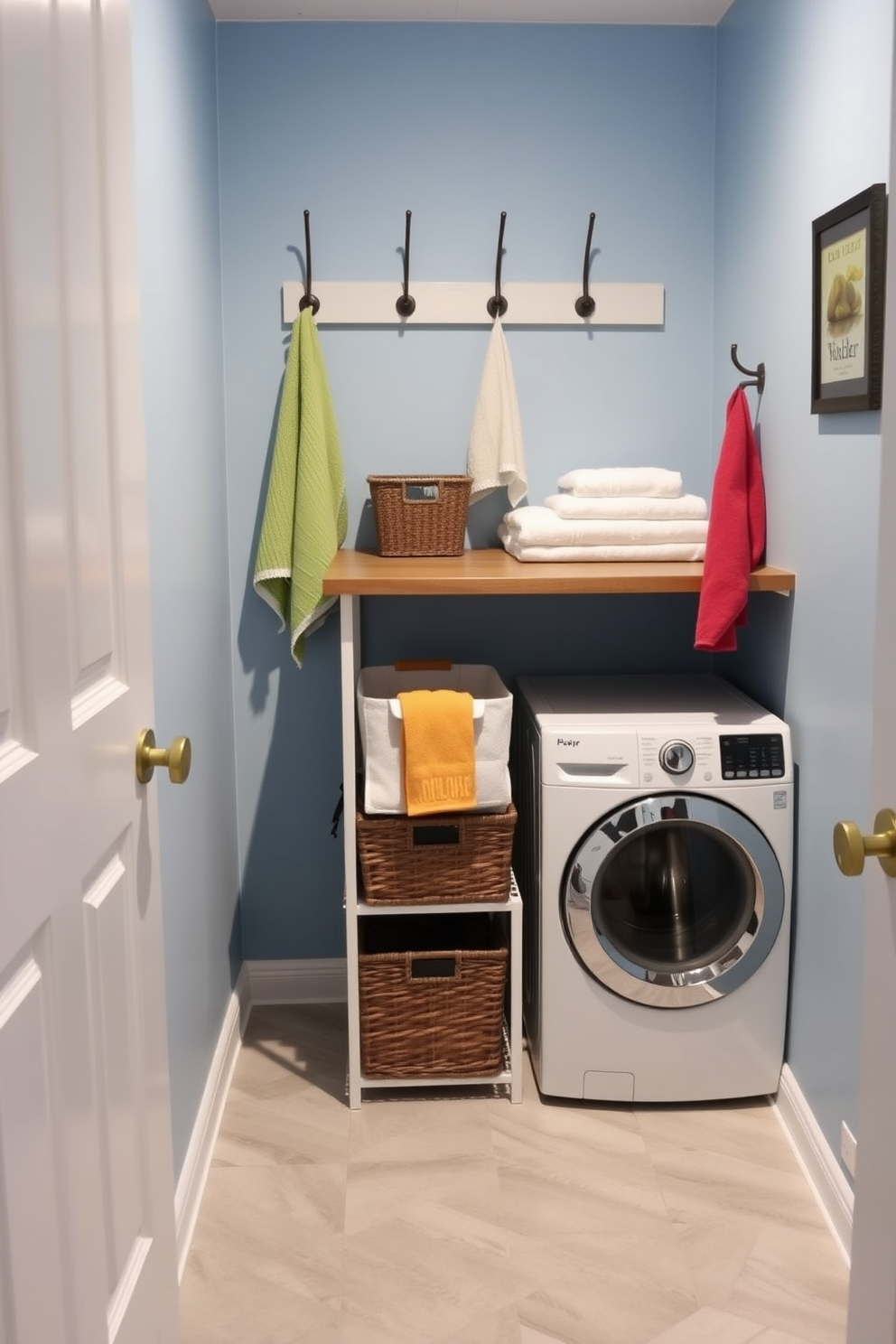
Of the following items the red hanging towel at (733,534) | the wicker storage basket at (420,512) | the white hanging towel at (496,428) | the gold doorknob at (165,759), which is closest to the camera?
the gold doorknob at (165,759)

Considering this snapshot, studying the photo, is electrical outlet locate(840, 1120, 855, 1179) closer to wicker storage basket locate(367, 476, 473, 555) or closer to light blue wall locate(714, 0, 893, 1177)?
light blue wall locate(714, 0, 893, 1177)

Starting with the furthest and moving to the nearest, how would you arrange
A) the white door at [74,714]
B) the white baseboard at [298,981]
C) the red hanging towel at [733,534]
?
the white baseboard at [298,981] < the red hanging towel at [733,534] < the white door at [74,714]

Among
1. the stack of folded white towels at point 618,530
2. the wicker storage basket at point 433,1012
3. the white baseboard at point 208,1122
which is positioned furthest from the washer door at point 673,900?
the white baseboard at point 208,1122

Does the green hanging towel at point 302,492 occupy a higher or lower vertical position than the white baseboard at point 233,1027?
higher

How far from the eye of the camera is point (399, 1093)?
265 cm

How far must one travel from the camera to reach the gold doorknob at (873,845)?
39.7 inches

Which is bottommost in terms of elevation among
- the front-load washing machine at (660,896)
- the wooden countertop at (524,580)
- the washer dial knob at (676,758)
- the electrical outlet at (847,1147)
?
the electrical outlet at (847,1147)

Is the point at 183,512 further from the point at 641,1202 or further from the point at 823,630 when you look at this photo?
the point at 641,1202

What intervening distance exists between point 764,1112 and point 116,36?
2232mm

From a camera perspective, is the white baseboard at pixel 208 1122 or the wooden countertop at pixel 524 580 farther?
the wooden countertop at pixel 524 580

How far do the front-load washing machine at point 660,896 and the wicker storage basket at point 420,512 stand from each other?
43 cm

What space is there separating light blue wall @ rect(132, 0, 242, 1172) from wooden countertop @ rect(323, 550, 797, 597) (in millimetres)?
315

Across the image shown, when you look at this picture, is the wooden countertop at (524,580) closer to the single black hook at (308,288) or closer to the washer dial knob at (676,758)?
the washer dial knob at (676,758)

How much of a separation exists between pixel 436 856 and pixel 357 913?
20 cm
